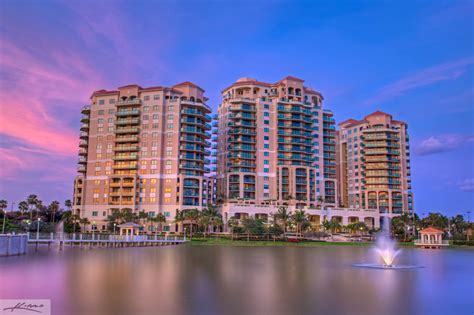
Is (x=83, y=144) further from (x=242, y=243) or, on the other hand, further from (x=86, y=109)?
(x=242, y=243)

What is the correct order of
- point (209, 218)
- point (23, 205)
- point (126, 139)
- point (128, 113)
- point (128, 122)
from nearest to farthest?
1. point (209, 218)
2. point (23, 205)
3. point (126, 139)
4. point (128, 113)
5. point (128, 122)

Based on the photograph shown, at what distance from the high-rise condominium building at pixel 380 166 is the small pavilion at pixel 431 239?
48.4 metres

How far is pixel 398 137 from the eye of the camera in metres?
162

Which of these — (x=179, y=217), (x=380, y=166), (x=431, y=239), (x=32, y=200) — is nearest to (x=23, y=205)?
(x=32, y=200)

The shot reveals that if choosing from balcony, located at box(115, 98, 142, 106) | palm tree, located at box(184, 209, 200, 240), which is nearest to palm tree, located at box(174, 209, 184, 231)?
palm tree, located at box(184, 209, 200, 240)

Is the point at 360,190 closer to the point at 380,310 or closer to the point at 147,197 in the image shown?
the point at 147,197

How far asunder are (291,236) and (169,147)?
1714 inches

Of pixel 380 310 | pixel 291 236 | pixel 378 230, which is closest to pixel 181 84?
pixel 291 236

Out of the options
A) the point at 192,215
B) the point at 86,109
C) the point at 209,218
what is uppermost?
the point at 86,109

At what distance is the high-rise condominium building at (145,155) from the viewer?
127812 mm

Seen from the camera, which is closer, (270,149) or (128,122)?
(128,122)

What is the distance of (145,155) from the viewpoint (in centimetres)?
13075

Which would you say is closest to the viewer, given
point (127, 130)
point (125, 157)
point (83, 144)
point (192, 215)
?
point (192, 215)

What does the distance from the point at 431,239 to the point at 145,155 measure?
78.3 m
